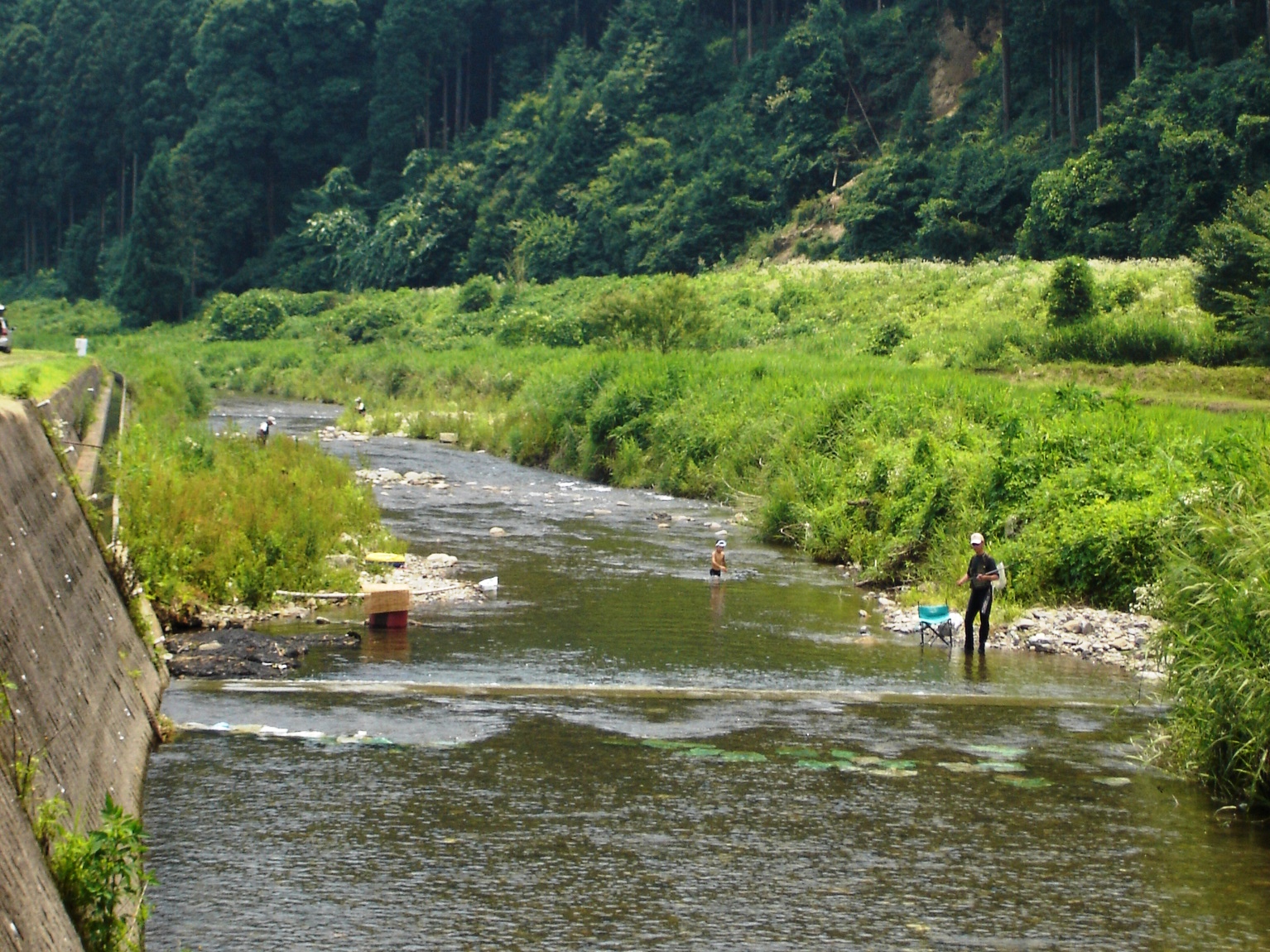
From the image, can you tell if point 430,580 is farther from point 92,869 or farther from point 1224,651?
point 92,869

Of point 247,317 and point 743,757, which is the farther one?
point 247,317

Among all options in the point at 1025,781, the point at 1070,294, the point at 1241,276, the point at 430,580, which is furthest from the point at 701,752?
the point at 1070,294

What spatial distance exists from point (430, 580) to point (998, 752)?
9.25 metres

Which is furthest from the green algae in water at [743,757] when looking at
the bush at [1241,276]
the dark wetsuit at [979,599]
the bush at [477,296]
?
the bush at [477,296]

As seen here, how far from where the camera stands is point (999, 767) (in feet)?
40.3

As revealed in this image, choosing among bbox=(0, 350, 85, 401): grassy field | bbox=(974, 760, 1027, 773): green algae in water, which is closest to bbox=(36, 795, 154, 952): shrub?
bbox=(974, 760, 1027, 773): green algae in water

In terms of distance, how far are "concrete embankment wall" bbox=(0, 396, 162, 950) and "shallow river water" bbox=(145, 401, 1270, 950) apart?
24.8 inches

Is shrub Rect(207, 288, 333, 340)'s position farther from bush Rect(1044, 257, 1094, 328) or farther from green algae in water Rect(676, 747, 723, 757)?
green algae in water Rect(676, 747, 723, 757)

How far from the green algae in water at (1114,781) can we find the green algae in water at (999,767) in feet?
1.91

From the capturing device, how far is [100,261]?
328 ft

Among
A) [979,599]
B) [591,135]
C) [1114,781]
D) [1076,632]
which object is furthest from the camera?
[591,135]

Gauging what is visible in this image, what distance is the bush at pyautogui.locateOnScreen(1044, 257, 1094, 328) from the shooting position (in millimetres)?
38812

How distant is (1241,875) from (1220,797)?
5.38 ft

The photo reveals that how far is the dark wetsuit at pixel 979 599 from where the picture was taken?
54.4ft
